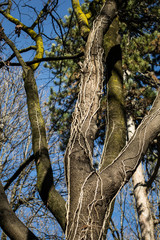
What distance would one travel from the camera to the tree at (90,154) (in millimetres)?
1422

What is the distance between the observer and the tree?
4.66 ft

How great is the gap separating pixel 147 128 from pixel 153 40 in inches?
191

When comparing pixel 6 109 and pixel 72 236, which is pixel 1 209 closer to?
pixel 72 236

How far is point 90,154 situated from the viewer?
1.62 m

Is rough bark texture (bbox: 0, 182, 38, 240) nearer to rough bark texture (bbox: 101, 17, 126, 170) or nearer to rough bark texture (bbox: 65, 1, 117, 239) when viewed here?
rough bark texture (bbox: 65, 1, 117, 239)

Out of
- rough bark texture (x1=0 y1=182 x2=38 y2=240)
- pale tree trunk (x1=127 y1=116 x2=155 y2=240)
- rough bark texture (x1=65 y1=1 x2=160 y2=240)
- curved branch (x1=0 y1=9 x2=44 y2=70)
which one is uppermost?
curved branch (x1=0 y1=9 x2=44 y2=70)

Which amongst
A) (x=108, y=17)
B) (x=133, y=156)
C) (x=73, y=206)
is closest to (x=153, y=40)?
(x=108, y=17)

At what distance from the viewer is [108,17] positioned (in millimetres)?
2381

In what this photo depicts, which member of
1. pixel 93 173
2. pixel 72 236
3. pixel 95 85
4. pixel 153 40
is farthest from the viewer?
pixel 153 40

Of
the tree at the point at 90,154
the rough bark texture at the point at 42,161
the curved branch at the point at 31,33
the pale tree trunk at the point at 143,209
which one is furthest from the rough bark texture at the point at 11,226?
the pale tree trunk at the point at 143,209

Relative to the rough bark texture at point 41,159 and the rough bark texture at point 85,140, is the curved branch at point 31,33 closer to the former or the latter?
the rough bark texture at point 41,159

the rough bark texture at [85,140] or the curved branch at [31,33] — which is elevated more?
the curved branch at [31,33]

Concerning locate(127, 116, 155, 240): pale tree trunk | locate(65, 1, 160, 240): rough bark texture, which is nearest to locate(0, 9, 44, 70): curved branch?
locate(65, 1, 160, 240): rough bark texture

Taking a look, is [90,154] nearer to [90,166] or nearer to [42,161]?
[90,166]
